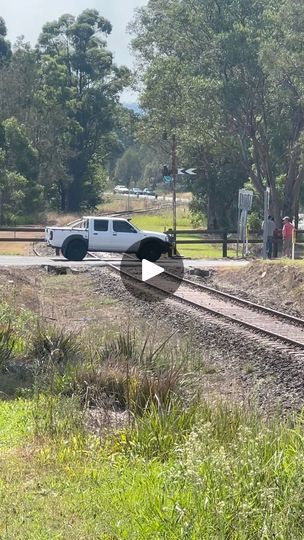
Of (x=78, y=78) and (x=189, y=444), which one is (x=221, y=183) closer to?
(x=78, y=78)

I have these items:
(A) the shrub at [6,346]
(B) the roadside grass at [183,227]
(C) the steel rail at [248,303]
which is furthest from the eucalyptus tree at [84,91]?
(A) the shrub at [6,346]

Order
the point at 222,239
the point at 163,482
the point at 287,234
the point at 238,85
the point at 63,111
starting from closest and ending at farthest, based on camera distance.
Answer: the point at 163,482 < the point at 287,234 < the point at 222,239 < the point at 238,85 < the point at 63,111

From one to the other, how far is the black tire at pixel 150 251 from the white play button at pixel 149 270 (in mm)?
1324

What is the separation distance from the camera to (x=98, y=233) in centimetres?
3834

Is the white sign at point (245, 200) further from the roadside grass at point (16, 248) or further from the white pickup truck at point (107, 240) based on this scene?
the roadside grass at point (16, 248)

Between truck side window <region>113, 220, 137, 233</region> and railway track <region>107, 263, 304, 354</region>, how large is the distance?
7.88 m

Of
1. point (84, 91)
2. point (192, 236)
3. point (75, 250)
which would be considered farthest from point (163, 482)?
point (84, 91)

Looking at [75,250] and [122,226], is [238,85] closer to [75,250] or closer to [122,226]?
[122,226]

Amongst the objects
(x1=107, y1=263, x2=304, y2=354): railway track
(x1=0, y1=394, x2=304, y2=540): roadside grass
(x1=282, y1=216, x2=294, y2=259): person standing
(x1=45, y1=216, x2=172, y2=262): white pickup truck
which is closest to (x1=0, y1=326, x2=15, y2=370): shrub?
(x1=0, y1=394, x2=304, y2=540): roadside grass

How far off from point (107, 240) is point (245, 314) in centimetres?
1611

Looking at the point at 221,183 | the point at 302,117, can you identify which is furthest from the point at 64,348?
the point at 221,183

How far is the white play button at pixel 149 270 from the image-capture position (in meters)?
31.3

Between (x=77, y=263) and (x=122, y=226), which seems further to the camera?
(x=122, y=226)

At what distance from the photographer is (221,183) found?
235 ft
